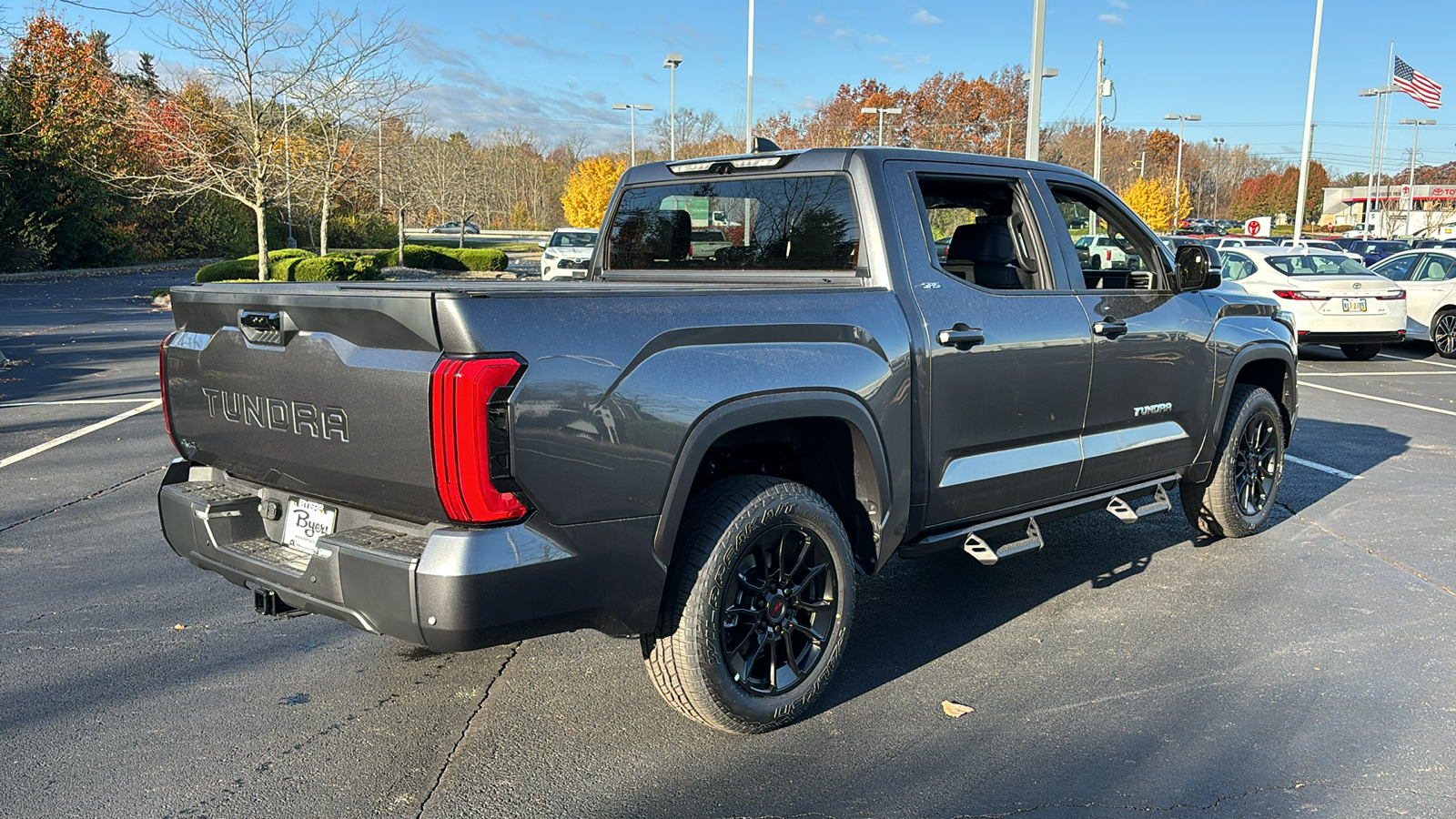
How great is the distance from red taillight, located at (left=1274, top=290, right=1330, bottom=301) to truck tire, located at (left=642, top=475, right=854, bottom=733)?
1317cm

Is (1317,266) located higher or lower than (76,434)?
higher

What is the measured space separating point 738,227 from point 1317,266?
14.2m

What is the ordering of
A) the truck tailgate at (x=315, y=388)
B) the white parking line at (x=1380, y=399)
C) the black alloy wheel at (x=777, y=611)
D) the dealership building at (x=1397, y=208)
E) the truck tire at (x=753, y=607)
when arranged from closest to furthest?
the truck tailgate at (x=315, y=388)
the truck tire at (x=753, y=607)
the black alloy wheel at (x=777, y=611)
the white parking line at (x=1380, y=399)
the dealership building at (x=1397, y=208)

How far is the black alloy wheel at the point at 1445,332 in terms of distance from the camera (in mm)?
15542

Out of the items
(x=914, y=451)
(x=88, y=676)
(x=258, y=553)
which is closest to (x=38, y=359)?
(x=88, y=676)

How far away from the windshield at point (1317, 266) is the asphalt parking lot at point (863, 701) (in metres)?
10.4

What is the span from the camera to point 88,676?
13.0 ft

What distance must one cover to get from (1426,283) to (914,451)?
1598 centimetres

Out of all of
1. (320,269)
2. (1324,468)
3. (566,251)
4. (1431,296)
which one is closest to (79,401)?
(1324,468)

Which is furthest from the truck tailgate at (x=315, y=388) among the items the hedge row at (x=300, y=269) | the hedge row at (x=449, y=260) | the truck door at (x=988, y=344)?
the hedge row at (x=449, y=260)

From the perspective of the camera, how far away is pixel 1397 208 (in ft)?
196

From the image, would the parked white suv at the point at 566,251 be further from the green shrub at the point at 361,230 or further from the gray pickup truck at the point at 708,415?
the green shrub at the point at 361,230

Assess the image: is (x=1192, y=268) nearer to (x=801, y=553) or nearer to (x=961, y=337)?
(x=961, y=337)

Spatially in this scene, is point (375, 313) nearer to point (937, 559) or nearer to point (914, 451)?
point (914, 451)
